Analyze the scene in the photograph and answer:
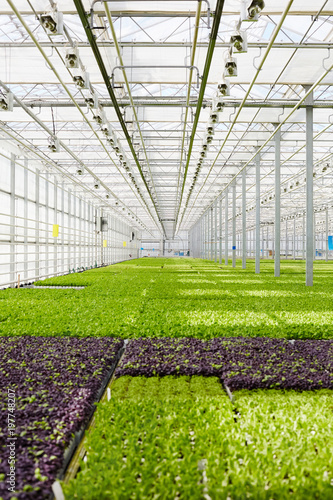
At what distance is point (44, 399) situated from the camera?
3.35 metres

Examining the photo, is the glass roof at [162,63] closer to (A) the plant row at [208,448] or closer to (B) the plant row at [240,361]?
(B) the plant row at [240,361]

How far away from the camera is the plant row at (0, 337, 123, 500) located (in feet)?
7.86

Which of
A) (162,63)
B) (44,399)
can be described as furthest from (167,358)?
(162,63)

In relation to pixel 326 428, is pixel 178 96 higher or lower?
higher

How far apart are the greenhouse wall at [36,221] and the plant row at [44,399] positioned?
31.0 feet

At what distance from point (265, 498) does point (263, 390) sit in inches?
66.0

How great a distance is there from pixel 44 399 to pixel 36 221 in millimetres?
15470

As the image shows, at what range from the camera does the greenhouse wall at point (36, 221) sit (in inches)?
645

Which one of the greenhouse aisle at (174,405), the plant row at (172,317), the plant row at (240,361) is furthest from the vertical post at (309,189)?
the plant row at (240,361)

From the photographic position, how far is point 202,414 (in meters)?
3.13

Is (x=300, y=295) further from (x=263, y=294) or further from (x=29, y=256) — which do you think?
(x=29, y=256)

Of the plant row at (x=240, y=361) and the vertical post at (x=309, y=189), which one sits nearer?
the plant row at (x=240, y=361)

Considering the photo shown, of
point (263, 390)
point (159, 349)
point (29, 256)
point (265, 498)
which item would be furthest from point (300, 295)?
point (29, 256)

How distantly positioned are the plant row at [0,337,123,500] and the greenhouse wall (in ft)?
31.0
